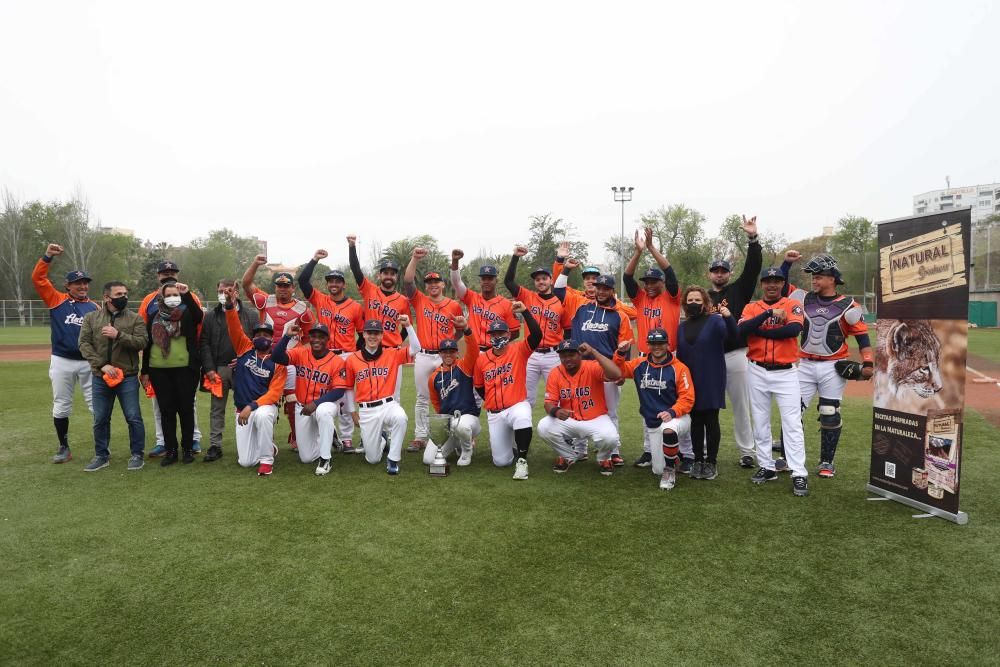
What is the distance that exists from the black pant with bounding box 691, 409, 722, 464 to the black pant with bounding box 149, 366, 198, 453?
536cm

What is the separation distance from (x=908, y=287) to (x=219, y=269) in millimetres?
68028

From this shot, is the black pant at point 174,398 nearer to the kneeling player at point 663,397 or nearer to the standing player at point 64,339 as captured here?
the standing player at point 64,339

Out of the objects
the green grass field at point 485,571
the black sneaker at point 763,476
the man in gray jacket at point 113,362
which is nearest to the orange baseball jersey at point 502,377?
the green grass field at point 485,571

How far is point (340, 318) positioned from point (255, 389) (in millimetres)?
1223

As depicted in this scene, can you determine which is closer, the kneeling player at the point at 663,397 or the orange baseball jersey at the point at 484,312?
the kneeling player at the point at 663,397

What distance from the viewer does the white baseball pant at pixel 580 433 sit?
6145 mm

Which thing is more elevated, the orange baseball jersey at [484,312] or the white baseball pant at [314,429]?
the orange baseball jersey at [484,312]

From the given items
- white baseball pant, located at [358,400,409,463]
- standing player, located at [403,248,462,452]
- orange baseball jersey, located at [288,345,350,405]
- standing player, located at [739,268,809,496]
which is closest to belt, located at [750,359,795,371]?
standing player, located at [739,268,809,496]

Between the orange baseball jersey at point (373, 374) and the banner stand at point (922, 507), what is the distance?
15.6 feet

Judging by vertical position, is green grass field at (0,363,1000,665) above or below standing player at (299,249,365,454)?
below

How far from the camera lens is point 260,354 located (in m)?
6.71

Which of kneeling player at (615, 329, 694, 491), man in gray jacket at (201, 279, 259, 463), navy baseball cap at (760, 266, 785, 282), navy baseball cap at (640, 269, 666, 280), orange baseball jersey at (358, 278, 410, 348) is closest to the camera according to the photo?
kneeling player at (615, 329, 694, 491)

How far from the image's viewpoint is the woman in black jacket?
6.48 meters

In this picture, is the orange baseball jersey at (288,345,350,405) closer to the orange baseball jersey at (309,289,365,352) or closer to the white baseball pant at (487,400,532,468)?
the orange baseball jersey at (309,289,365,352)
